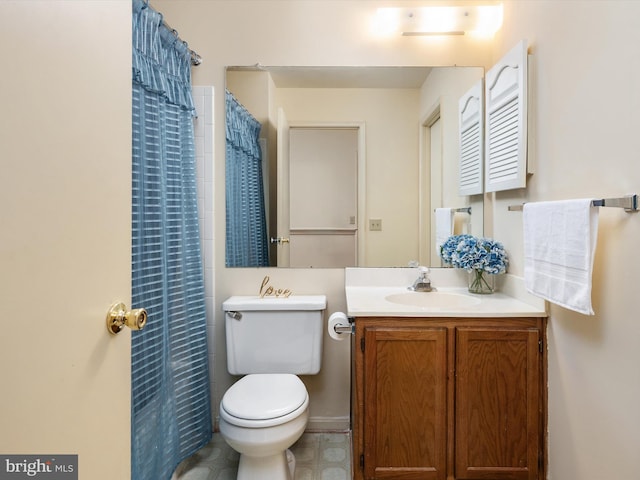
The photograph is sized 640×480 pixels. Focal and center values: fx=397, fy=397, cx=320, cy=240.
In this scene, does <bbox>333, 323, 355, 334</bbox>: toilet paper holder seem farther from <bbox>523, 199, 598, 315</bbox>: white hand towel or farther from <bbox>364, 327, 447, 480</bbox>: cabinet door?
<bbox>523, 199, 598, 315</bbox>: white hand towel

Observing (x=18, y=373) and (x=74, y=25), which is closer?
(x=18, y=373)

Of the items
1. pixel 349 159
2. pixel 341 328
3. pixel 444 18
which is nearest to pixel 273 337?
pixel 341 328

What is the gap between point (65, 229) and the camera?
65cm

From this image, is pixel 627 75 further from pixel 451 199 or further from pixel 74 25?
pixel 74 25

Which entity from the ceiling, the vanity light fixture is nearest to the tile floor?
the ceiling

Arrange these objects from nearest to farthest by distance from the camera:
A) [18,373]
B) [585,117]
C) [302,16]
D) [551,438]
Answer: [18,373] → [585,117] → [551,438] → [302,16]

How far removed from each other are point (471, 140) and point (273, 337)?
4.77ft

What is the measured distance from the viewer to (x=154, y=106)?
161cm

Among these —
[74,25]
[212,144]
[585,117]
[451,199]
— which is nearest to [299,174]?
[212,144]

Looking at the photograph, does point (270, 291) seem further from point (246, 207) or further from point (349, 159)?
point (349, 159)

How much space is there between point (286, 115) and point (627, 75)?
148 centimetres

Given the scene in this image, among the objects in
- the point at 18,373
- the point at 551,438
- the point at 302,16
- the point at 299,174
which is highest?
the point at 302,16

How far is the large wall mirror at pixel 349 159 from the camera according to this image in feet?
7.02

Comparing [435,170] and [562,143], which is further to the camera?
[435,170]
